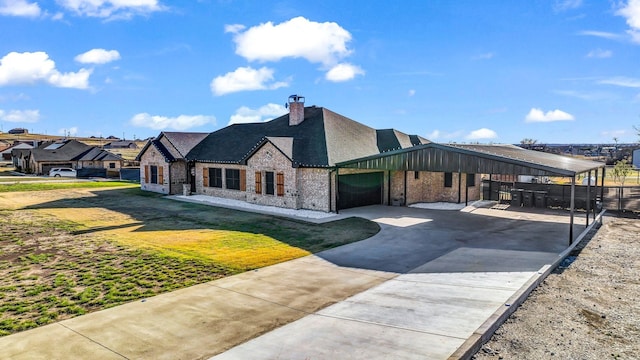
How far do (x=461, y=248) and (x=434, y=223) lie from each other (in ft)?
15.4

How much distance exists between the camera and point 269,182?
2522cm

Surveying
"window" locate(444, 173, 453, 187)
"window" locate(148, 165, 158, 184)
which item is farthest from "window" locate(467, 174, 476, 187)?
"window" locate(148, 165, 158, 184)

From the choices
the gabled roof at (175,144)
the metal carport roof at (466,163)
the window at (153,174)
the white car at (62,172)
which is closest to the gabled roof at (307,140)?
the gabled roof at (175,144)

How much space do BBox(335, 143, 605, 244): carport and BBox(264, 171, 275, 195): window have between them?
4370 millimetres

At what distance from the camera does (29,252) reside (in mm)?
14477

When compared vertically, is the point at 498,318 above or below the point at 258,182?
below

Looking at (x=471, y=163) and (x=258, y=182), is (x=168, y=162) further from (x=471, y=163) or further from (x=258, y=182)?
(x=471, y=163)

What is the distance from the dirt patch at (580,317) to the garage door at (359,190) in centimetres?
1242

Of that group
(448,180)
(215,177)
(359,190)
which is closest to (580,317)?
(359,190)

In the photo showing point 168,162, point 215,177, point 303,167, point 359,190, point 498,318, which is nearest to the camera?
point 498,318

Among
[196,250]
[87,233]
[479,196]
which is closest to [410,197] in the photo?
[479,196]

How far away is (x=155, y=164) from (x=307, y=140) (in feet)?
46.2

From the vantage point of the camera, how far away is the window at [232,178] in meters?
27.8

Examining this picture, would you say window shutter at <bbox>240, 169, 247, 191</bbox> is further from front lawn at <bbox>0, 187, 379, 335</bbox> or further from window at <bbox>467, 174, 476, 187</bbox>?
window at <bbox>467, 174, 476, 187</bbox>
